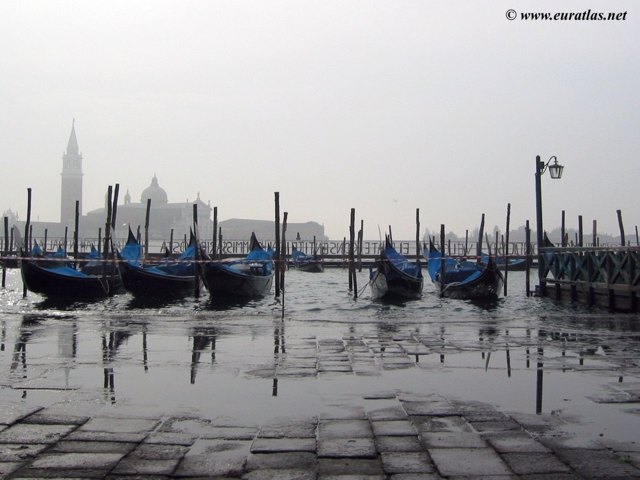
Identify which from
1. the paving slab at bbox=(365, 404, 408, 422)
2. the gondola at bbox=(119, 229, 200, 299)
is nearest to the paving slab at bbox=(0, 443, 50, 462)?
the paving slab at bbox=(365, 404, 408, 422)

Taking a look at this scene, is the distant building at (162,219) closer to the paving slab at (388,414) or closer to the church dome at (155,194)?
the church dome at (155,194)

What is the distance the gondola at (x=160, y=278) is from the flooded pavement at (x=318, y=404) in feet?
30.3

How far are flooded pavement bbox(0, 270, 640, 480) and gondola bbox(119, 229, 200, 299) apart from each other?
9.23m

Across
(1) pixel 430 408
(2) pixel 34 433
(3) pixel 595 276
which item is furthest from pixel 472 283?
(2) pixel 34 433

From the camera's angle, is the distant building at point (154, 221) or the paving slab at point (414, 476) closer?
the paving slab at point (414, 476)

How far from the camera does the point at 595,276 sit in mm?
13641

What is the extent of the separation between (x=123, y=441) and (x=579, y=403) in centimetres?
268

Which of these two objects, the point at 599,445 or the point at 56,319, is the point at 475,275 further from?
the point at 599,445

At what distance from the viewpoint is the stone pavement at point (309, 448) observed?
2996 mm

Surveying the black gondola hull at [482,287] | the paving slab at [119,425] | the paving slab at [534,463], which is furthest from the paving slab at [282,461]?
the black gondola hull at [482,287]

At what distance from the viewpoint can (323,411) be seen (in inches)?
162

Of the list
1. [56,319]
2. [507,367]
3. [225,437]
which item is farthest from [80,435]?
[56,319]

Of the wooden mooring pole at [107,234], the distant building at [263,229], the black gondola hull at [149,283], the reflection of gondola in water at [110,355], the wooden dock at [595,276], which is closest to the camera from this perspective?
the reflection of gondola in water at [110,355]

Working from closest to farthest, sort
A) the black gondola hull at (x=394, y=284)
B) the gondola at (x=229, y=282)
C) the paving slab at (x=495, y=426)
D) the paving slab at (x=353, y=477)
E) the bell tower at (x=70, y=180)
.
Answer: the paving slab at (x=353, y=477) → the paving slab at (x=495, y=426) → the gondola at (x=229, y=282) → the black gondola hull at (x=394, y=284) → the bell tower at (x=70, y=180)
